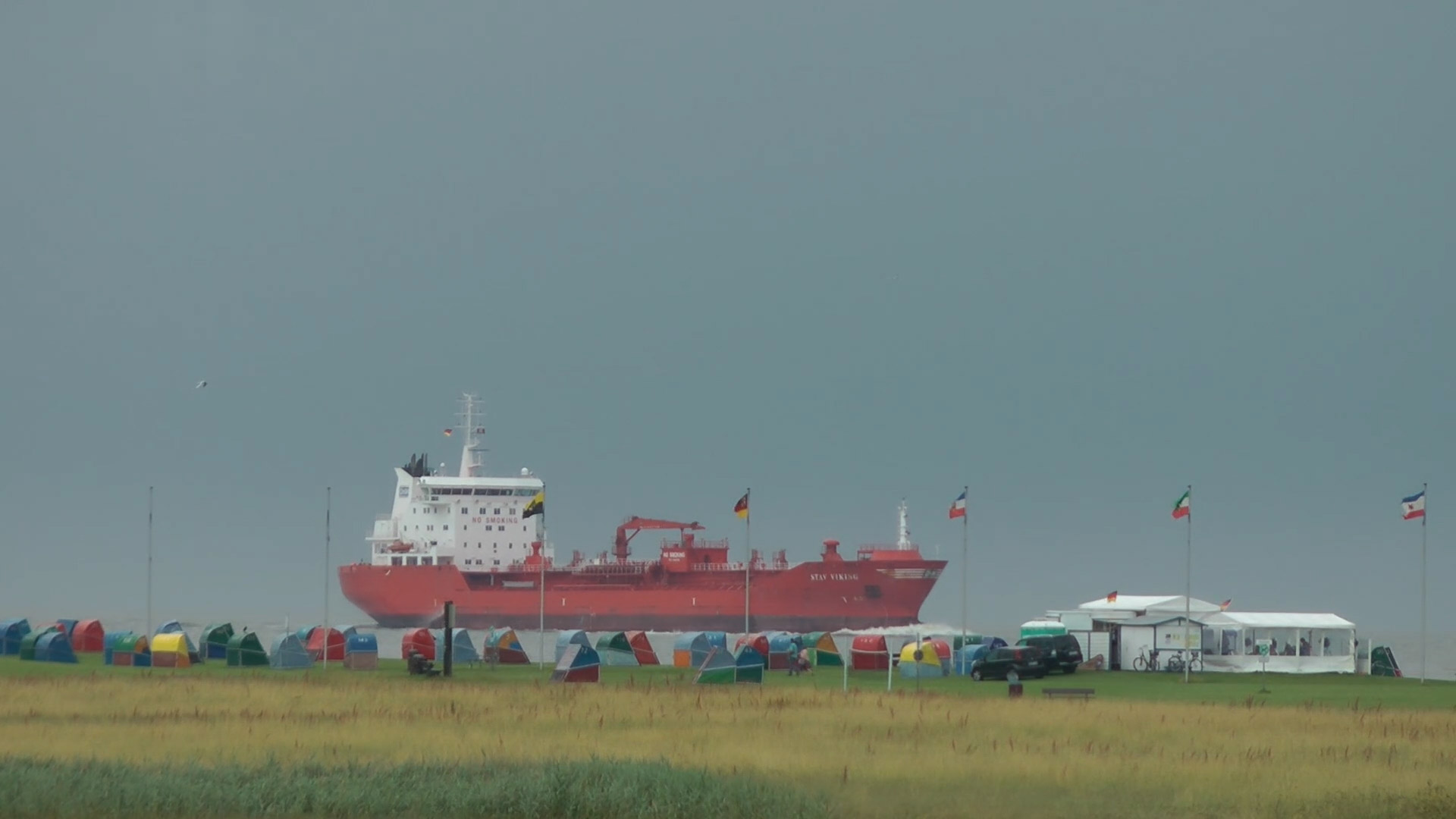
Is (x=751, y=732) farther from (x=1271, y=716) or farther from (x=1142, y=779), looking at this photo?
(x=1271, y=716)

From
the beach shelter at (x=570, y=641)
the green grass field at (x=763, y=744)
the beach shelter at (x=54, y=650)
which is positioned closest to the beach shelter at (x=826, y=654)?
the beach shelter at (x=570, y=641)

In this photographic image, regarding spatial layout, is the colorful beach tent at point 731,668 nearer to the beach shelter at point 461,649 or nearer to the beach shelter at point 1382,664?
the beach shelter at point 461,649

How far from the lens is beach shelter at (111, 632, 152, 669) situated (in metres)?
40.5

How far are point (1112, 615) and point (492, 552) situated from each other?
4828 cm

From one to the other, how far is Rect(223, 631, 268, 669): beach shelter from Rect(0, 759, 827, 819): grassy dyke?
22246mm

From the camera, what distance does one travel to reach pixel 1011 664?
117 ft

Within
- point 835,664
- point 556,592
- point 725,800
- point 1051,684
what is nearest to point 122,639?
point 835,664

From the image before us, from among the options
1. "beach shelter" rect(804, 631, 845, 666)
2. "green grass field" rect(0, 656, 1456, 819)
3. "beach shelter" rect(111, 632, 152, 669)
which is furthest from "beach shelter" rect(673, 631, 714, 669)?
"beach shelter" rect(111, 632, 152, 669)

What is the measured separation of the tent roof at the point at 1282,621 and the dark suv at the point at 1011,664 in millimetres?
8179

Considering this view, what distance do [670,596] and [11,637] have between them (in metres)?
37.0

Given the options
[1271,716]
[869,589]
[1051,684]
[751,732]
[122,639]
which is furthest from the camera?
[869,589]

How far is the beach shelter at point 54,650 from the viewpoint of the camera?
4100 cm

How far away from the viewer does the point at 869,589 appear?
8012 cm

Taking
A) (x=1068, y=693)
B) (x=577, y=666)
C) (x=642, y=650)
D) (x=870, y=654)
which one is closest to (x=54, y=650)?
(x=642, y=650)
